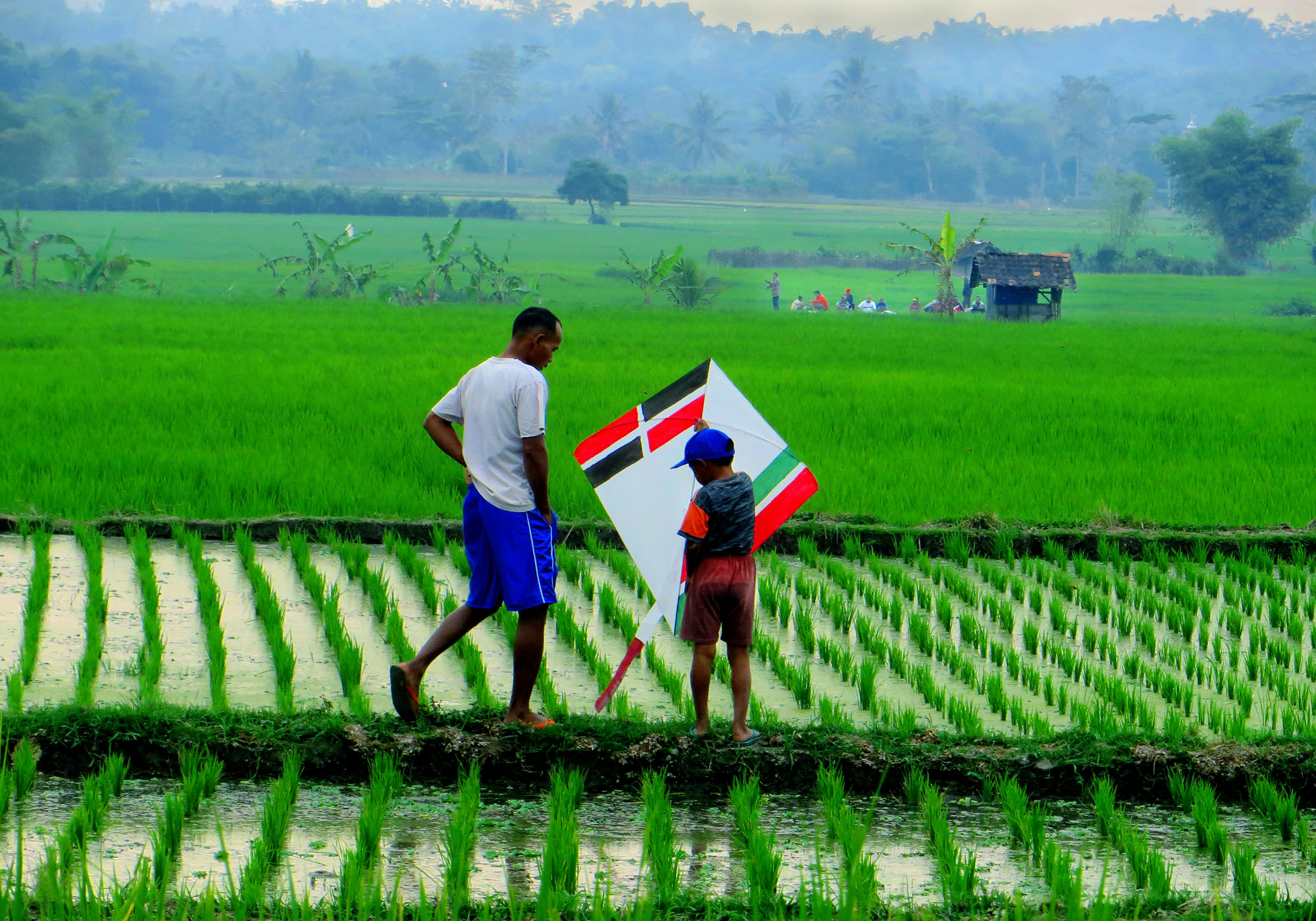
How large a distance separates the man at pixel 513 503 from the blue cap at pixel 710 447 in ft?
1.22

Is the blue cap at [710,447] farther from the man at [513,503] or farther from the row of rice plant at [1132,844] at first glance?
the row of rice plant at [1132,844]

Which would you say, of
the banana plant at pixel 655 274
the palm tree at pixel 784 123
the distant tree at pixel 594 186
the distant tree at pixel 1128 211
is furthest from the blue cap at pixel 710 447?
the palm tree at pixel 784 123

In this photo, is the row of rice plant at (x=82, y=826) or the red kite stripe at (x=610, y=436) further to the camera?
the red kite stripe at (x=610, y=436)

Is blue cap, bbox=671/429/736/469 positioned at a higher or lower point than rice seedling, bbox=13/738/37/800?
higher

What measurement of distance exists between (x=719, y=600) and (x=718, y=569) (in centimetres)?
8

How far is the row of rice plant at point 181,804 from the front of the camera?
9.14ft

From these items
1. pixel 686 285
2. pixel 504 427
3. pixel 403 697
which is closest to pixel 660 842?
pixel 403 697

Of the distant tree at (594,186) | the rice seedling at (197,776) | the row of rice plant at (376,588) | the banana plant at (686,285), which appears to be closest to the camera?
the rice seedling at (197,776)

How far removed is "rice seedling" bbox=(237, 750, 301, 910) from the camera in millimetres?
2602

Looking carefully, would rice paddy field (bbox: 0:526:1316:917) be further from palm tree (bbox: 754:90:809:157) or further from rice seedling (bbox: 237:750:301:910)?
palm tree (bbox: 754:90:809:157)

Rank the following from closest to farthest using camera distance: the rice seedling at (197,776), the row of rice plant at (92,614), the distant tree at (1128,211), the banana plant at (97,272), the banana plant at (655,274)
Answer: the rice seedling at (197,776), the row of rice plant at (92,614), the banana plant at (97,272), the banana plant at (655,274), the distant tree at (1128,211)

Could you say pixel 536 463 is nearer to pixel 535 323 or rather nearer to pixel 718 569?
pixel 535 323

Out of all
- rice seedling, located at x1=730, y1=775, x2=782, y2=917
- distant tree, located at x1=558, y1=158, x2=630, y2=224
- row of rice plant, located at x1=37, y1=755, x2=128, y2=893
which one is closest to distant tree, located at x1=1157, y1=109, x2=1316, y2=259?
distant tree, located at x1=558, y1=158, x2=630, y2=224

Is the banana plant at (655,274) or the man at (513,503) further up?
the banana plant at (655,274)
